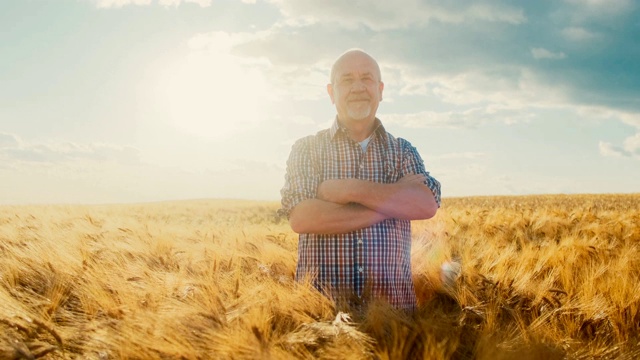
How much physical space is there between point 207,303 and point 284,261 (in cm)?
203

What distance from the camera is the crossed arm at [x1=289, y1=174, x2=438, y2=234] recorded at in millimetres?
2775

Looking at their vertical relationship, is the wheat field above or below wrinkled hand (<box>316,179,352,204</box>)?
below

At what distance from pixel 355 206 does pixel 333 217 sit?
0.15 metres

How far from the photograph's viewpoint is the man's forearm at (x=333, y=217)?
2.78 m

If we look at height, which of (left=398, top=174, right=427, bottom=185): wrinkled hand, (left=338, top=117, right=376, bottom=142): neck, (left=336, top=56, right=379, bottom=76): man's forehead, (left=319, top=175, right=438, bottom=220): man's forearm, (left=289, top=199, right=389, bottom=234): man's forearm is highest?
(left=336, top=56, right=379, bottom=76): man's forehead

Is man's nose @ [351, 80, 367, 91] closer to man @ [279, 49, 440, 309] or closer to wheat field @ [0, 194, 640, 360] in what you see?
man @ [279, 49, 440, 309]

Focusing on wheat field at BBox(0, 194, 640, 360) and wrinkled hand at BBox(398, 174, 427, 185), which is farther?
wrinkled hand at BBox(398, 174, 427, 185)

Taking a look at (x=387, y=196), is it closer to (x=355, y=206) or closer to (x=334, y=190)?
(x=355, y=206)

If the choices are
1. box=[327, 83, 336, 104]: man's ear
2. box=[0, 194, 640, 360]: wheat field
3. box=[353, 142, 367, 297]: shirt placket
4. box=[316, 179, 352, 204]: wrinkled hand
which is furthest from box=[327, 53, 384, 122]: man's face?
box=[0, 194, 640, 360]: wheat field

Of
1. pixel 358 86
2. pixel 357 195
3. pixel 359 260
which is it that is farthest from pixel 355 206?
pixel 358 86

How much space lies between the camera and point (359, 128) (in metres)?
3.15

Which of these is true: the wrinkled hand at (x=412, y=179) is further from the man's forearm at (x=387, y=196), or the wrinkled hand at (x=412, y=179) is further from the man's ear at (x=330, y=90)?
the man's ear at (x=330, y=90)

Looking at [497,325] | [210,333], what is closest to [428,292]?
[497,325]

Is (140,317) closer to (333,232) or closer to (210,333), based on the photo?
(210,333)
